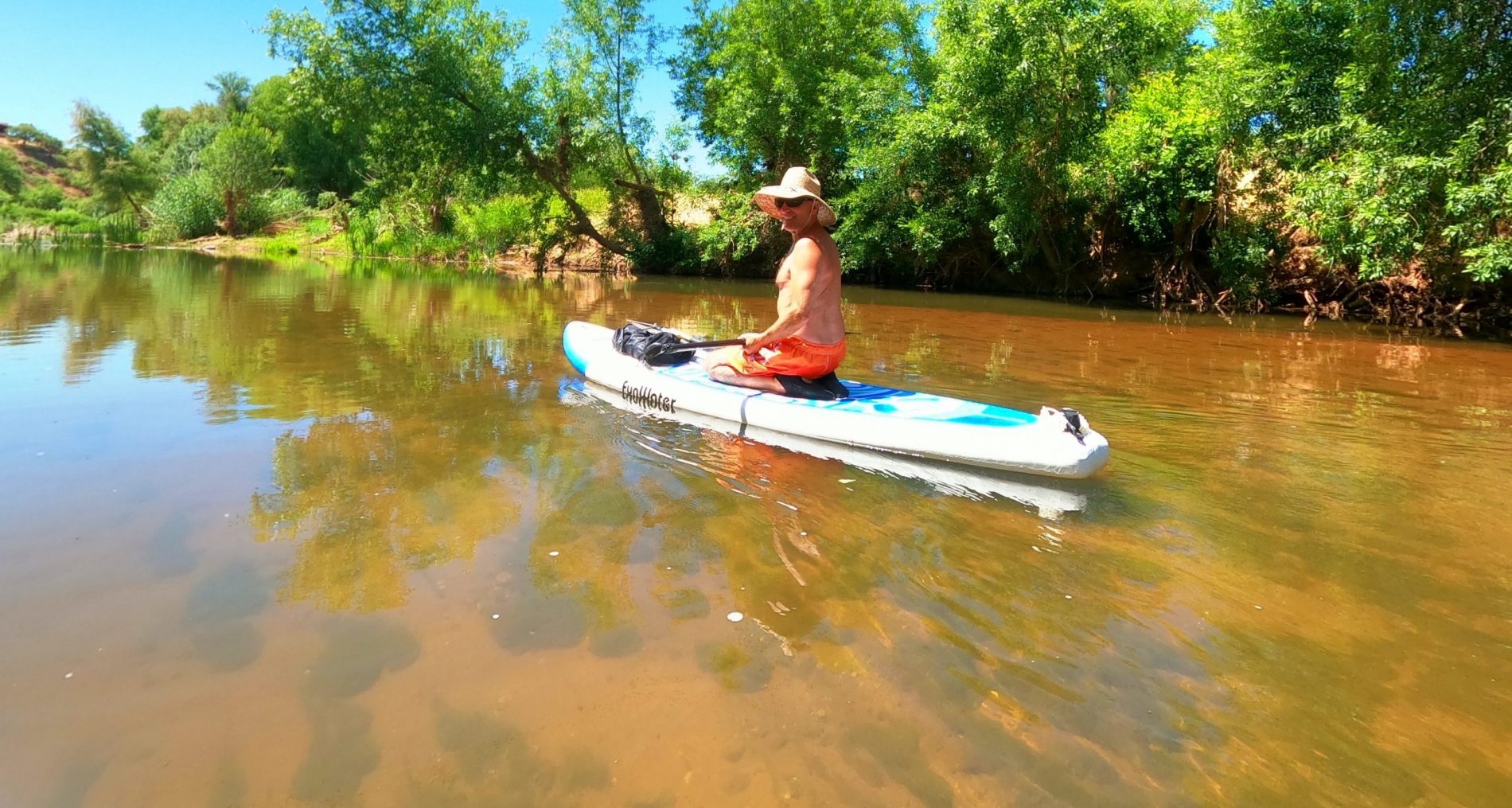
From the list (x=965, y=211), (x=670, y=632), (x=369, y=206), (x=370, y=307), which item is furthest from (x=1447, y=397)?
(x=369, y=206)

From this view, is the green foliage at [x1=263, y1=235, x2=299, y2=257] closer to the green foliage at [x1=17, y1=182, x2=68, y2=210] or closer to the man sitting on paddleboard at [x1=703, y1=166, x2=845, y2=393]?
the man sitting on paddleboard at [x1=703, y1=166, x2=845, y2=393]

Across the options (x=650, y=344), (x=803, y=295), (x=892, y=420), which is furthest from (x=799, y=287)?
(x=650, y=344)

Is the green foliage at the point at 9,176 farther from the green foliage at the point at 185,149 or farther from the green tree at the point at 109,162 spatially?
the green foliage at the point at 185,149

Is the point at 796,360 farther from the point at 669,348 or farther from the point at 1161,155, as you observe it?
the point at 1161,155

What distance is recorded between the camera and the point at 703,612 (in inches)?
109

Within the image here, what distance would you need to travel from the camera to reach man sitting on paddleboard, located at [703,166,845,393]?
192 inches

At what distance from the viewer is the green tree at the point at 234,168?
3388 centimetres

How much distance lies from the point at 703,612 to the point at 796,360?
2748mm

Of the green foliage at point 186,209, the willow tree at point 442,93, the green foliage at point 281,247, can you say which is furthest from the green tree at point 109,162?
the willow tree at point 442,93

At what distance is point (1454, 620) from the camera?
2.78m

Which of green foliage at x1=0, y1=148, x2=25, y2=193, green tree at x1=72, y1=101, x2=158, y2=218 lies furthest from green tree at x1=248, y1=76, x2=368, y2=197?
green foliage at x1=0, y1=148, x2=25, y2=193

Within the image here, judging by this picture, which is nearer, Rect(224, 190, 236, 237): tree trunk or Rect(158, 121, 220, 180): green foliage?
Rect(224, 190, 236, 237): tree trunk

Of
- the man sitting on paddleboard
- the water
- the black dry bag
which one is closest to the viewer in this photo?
the water

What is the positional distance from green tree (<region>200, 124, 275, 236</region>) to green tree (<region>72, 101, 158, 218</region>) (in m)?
7.68
